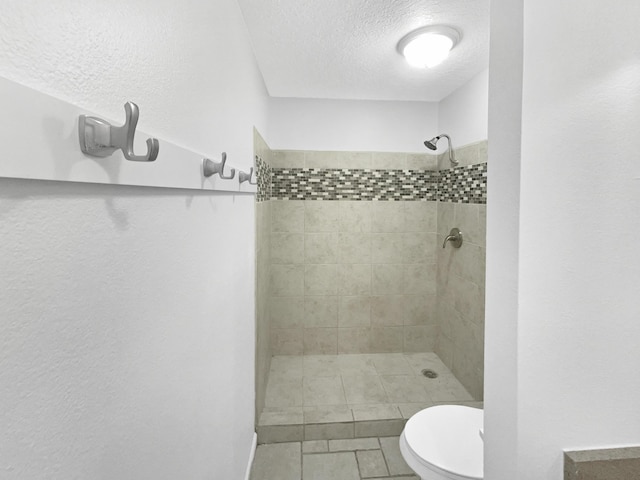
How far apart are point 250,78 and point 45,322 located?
1.71 m

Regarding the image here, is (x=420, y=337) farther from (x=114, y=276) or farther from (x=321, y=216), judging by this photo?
(x=114, y=276)

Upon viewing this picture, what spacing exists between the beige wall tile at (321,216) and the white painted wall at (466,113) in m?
1.04

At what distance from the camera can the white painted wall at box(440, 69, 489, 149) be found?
2.28m

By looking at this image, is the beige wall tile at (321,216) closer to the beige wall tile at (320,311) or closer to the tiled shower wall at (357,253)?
the tiled shower wall at (357,253)

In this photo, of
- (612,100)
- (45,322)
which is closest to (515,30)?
(612,100)

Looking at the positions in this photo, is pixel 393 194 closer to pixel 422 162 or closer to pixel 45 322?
pixel 422 162

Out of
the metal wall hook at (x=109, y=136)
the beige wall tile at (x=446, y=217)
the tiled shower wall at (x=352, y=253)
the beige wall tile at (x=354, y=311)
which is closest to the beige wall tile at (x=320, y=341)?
the tiled shower wall at (x=352, y=253)

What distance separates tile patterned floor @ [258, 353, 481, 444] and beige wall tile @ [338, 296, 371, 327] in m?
0.28

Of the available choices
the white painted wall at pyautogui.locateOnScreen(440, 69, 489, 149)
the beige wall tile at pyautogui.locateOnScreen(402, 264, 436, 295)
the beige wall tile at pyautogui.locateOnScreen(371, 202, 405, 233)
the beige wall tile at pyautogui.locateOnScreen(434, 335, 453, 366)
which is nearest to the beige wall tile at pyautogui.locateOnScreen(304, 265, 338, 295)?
the beige wall tile at pyautogui.locateOnScreen(371, 202, 405, 233)

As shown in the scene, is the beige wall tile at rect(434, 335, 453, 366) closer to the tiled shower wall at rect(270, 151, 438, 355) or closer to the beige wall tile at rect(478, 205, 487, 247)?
the tiled shower wall at rect(270, 151, 438, 355)

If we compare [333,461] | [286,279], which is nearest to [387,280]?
[286,279]

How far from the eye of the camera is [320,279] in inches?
116

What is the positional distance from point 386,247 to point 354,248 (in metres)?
0.28

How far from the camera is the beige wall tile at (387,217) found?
2951 millimetres
